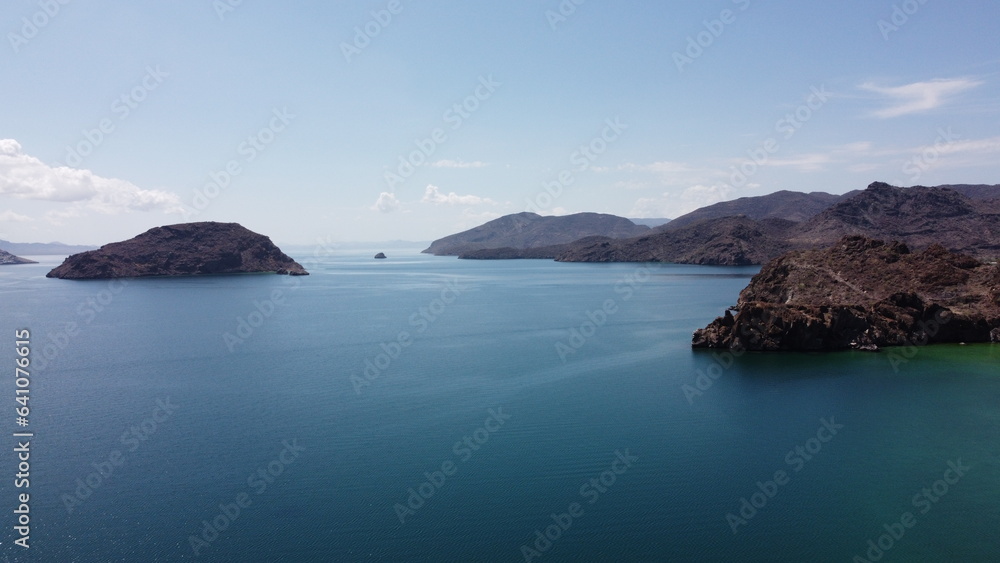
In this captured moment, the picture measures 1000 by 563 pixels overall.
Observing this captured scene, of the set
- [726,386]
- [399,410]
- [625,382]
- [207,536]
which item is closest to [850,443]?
[726,386]
